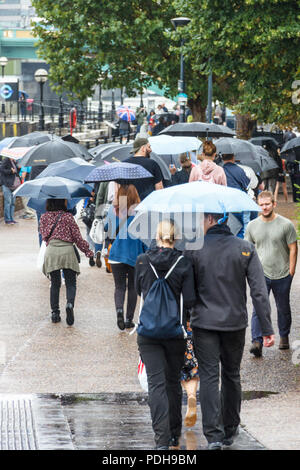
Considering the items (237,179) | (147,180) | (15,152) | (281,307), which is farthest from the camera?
(15,152)

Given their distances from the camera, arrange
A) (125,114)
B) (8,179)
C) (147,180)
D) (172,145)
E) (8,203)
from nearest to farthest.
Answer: (147,180) → (172,145) → (8,179) → (8,203) → (125,114)

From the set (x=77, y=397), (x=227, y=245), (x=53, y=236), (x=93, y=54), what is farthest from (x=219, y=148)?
(x=93, y=54)

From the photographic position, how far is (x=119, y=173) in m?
11.6

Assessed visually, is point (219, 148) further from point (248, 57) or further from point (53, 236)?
point (248, 57)

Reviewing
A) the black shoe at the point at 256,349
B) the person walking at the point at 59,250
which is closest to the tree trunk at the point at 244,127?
the person walking at the point at 59,250

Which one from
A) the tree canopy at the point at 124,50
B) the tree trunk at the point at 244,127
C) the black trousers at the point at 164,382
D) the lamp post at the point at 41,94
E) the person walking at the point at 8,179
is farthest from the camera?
the lamp post at the point at 41,94

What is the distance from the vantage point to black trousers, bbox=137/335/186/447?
6.73 metres

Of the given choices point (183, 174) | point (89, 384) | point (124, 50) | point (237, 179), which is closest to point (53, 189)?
point (183, 174)

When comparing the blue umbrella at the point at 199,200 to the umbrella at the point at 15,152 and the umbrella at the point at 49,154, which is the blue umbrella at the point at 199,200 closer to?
the umbrella at the point at 49,154

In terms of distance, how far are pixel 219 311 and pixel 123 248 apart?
14.3 ft

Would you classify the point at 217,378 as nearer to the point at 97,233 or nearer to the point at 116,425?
the point at 116,425

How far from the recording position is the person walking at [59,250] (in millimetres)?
11539

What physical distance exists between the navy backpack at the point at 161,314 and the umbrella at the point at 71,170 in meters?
6.64

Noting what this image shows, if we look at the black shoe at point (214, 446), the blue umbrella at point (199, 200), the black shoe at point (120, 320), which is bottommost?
the black shoe at point (120, 320)
